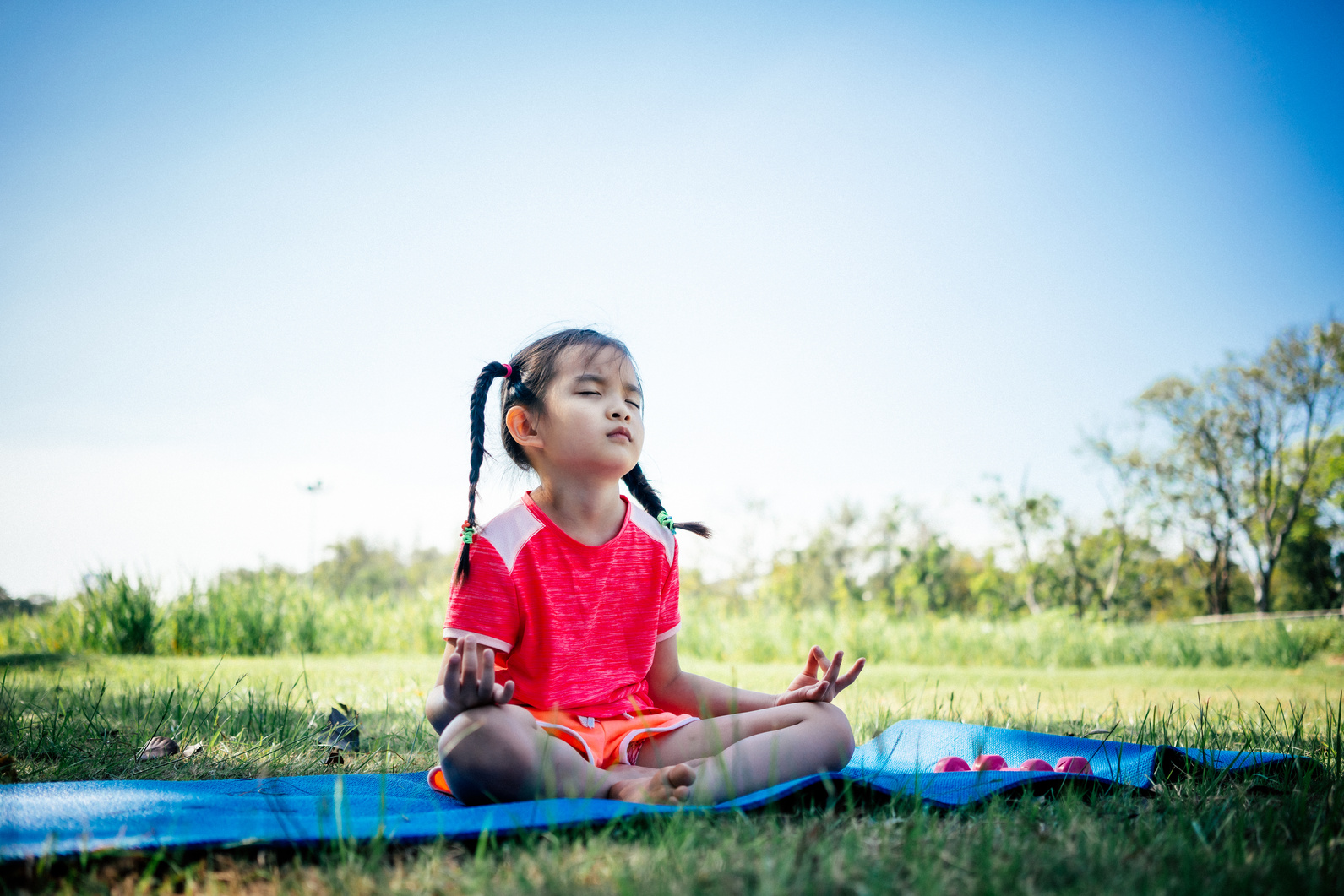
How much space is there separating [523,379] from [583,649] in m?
0.84

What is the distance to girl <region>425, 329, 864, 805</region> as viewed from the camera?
186 centimetres

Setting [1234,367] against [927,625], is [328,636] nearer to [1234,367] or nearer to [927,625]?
[927,625]

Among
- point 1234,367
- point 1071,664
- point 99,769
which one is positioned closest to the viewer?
point 99,769

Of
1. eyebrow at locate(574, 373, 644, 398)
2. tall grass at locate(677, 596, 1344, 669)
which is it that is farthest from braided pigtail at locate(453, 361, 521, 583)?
tall grass at locate(677, 596, 1344, 669)

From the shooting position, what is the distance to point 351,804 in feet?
5.95

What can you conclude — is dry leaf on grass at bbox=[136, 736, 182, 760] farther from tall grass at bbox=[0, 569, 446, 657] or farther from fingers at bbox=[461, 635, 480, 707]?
tall grass at bbox=[0, 569, 446, 657]

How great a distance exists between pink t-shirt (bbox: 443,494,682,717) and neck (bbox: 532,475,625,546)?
0.12ft

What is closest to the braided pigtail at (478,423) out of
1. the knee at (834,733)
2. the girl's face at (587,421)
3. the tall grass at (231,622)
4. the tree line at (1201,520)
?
the girl's face at (587,421)

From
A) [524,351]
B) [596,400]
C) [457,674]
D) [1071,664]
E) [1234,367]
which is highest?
[1234,367]

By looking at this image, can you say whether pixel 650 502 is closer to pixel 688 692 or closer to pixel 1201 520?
pixel 688 692

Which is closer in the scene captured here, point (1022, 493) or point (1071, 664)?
point (1071, 664)

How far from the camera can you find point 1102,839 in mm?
1467

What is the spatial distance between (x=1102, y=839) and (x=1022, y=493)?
31.8 metres

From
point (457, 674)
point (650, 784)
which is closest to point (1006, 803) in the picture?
point (650, 784)
